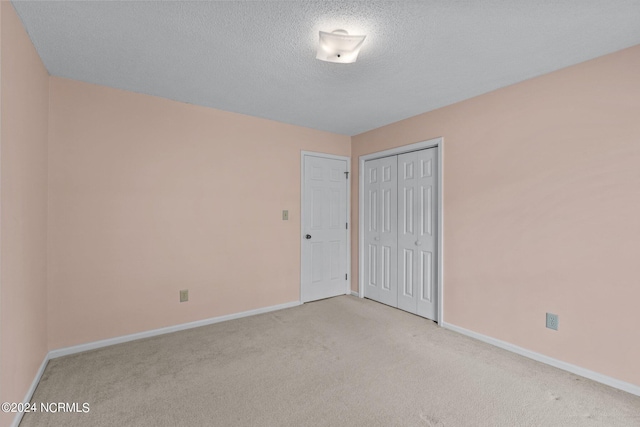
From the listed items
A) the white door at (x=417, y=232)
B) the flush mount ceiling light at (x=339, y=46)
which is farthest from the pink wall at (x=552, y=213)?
the flush mount ceiling light at (x=339, y=46)

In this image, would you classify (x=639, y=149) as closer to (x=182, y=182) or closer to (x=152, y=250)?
(x=182, y=182)

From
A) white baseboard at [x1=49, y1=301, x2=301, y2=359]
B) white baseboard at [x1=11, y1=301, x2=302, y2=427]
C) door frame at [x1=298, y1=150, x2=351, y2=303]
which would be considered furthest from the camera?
door frame at [x1=298, y1=150, x2=351, y2=303]

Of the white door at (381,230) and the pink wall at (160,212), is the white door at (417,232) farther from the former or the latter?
the pink wall at (160,212)

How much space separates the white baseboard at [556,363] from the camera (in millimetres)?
2068

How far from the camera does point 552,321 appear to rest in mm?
2420

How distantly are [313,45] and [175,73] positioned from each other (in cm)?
123

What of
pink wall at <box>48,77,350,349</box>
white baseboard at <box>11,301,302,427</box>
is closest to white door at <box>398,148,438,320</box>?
pink wall at <box>48,77,350,349</box>

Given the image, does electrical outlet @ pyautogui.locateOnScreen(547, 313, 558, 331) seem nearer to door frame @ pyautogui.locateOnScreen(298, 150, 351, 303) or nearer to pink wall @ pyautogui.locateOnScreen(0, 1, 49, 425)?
door frame @ pyautogui.locateOnScreen(298, 150, 351, 303)

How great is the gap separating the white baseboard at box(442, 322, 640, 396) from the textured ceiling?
234 centimetres

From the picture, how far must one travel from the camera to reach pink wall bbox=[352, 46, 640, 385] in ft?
6.83

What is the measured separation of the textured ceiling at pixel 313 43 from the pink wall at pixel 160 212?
1.17ft

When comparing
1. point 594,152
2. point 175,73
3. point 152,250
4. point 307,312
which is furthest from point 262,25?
point 307,312

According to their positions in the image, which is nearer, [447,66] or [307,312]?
[447,66]

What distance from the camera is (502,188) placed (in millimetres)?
2729
